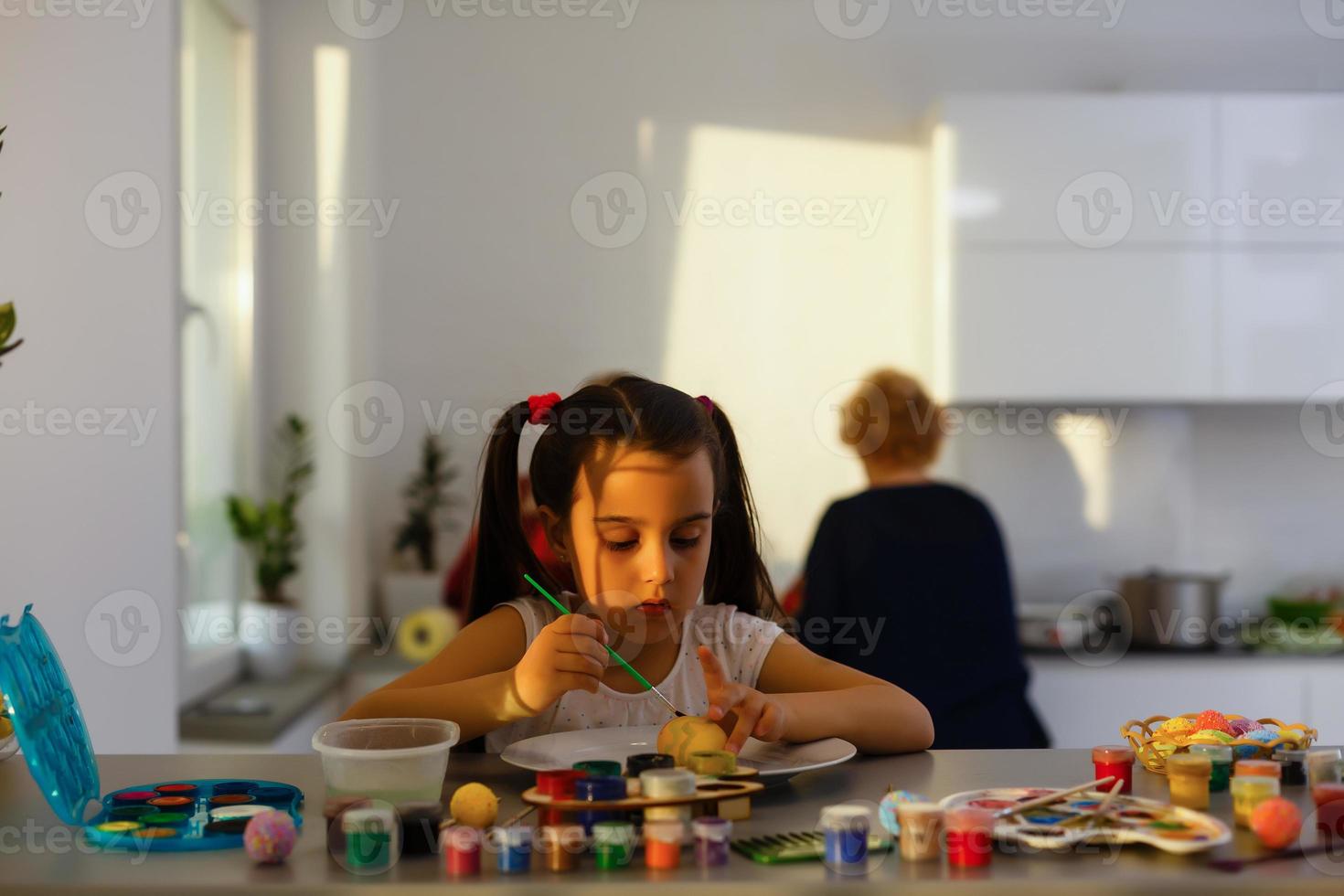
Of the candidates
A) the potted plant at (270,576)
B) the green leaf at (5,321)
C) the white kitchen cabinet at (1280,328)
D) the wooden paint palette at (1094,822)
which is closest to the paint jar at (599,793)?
the wooden paint palette at (1094,822)

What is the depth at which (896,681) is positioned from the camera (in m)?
2.63

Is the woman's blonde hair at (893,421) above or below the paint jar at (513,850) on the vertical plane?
above

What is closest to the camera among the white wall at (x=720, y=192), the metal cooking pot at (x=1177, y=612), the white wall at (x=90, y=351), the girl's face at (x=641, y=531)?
the girl's face at (x=641, y=531)

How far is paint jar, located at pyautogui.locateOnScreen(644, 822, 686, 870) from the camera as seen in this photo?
825mm

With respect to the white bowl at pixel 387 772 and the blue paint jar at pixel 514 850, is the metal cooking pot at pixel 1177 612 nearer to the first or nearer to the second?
the white bowl at pixel 387 772

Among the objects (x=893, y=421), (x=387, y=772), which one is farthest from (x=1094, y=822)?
(x=893, y=421)

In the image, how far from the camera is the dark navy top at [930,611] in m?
2.58

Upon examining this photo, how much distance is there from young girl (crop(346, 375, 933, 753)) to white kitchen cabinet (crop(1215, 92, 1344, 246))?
2648mm

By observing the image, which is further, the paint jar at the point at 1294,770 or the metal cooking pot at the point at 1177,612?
the metal cooking pot at the point at 1177,612

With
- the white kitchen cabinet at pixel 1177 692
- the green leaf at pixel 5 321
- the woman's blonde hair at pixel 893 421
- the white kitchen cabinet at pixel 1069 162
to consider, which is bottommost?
the white kitchen cabinet at pixel 1177 692

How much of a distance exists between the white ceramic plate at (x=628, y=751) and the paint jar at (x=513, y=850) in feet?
0.87

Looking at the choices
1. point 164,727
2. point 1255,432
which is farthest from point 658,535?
point 1255,432

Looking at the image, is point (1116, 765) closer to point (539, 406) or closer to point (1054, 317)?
point (539, 406)

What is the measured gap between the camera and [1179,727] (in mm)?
1186
